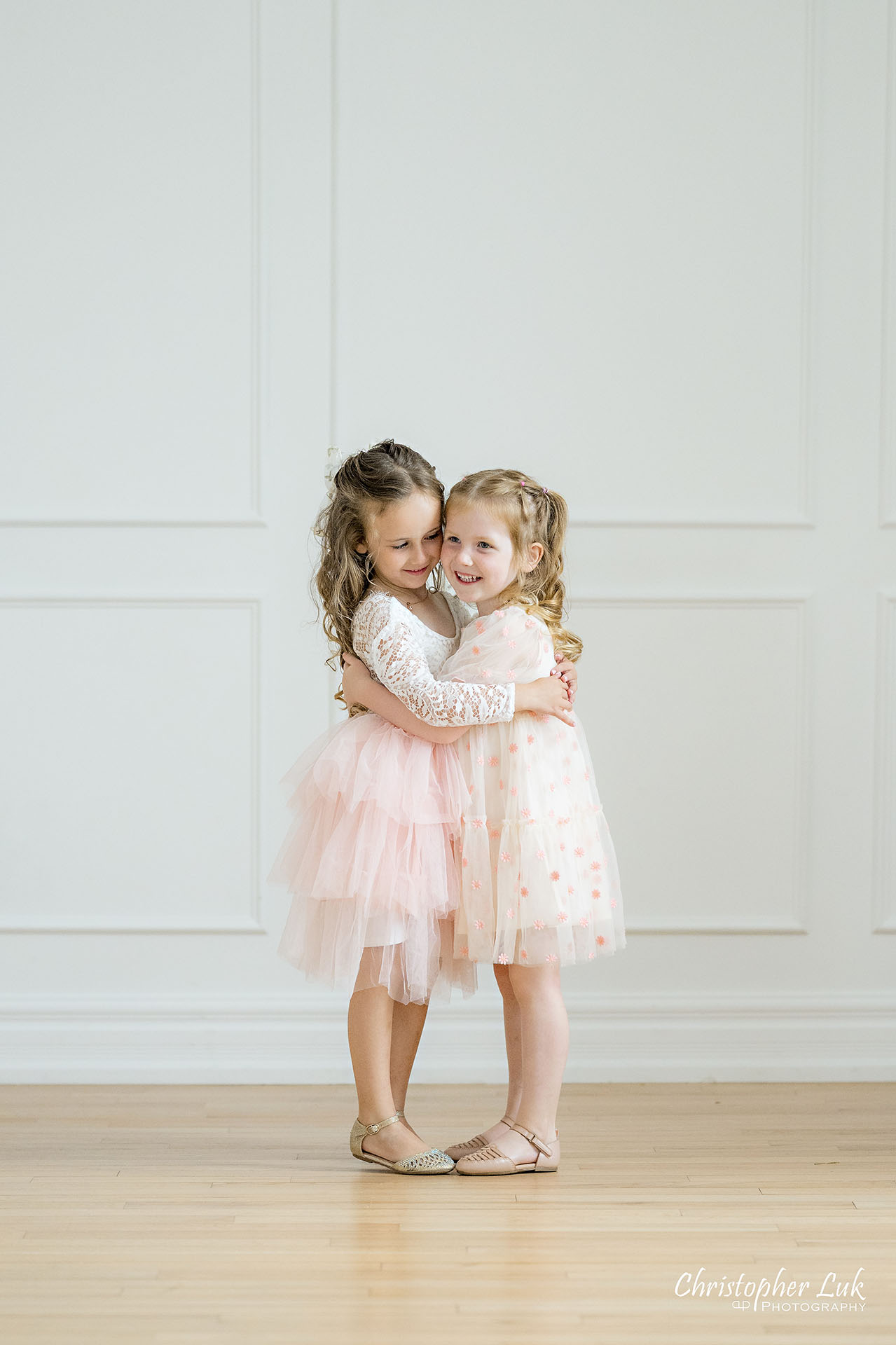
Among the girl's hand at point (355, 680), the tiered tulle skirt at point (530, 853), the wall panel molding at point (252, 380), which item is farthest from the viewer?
the wall panel molding at point (252, 380)

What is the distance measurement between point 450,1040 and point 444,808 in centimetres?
74

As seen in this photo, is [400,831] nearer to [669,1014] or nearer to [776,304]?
[669,1014]

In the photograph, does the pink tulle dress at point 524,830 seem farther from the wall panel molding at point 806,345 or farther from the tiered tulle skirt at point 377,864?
the wall panel molding at point 806,345

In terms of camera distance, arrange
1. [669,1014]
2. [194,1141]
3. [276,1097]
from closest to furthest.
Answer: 1. [194,1141]
2. [276,1097]
3. [669,1014]

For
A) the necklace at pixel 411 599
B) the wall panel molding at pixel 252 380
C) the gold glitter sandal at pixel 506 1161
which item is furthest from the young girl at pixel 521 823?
the wall panel molding at pixel 252 380

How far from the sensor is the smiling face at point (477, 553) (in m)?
1.67

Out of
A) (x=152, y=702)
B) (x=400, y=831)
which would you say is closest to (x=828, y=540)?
(x=400, y=831)

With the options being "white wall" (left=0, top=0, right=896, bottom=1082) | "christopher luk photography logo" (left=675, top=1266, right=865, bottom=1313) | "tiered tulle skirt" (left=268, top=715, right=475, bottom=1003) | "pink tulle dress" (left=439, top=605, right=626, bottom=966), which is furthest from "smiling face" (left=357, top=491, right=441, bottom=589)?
"christopher luk photography logo" (left=675, top=1266, right=865, bottom=1313)

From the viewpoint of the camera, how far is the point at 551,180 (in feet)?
7.25

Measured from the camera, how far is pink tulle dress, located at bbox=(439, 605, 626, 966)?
1.63m

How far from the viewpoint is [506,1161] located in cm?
167

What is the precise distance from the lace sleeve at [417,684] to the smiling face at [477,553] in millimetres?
100

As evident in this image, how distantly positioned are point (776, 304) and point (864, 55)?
483mm

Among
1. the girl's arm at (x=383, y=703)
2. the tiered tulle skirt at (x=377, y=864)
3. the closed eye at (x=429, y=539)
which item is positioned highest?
the closed eye at (x=429, y=539)
